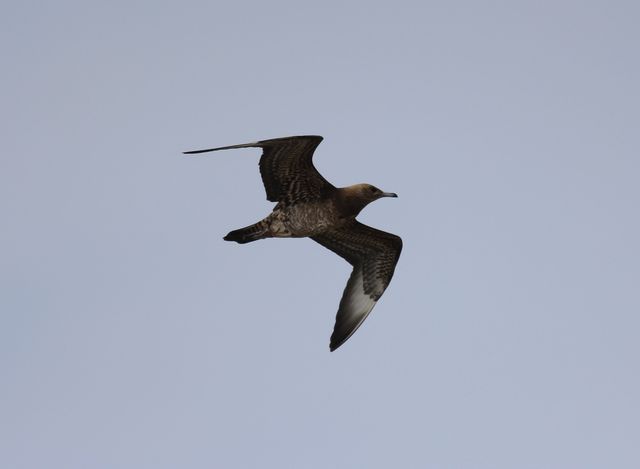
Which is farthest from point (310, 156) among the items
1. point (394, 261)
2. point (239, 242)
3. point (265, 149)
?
point (394, 261)

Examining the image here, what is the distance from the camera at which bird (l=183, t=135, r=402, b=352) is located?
54.5 feet

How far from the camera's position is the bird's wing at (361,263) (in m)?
19.1

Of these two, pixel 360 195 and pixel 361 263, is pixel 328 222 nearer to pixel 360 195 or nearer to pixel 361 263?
pixel 360 195

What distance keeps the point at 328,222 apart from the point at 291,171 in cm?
134

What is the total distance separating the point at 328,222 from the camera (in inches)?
698

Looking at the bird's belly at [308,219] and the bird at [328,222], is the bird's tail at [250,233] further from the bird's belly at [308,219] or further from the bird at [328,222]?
the bird's belly at [308,219]

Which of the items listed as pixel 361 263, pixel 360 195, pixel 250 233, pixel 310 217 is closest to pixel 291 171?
pixel 310 217

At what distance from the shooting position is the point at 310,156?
1661cm

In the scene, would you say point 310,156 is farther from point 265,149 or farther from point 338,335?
point 338,335

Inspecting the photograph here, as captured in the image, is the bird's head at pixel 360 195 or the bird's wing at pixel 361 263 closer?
the bird's head at pixel 360 195

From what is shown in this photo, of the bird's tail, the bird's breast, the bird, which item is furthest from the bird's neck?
the bird's tail

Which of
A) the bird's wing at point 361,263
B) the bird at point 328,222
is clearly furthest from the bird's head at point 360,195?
the bird's wing at point 361,263

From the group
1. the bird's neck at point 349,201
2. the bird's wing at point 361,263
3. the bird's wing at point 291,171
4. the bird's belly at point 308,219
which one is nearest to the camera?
the bird's wing at point 291,171

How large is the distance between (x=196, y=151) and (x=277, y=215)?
9.72 ft
